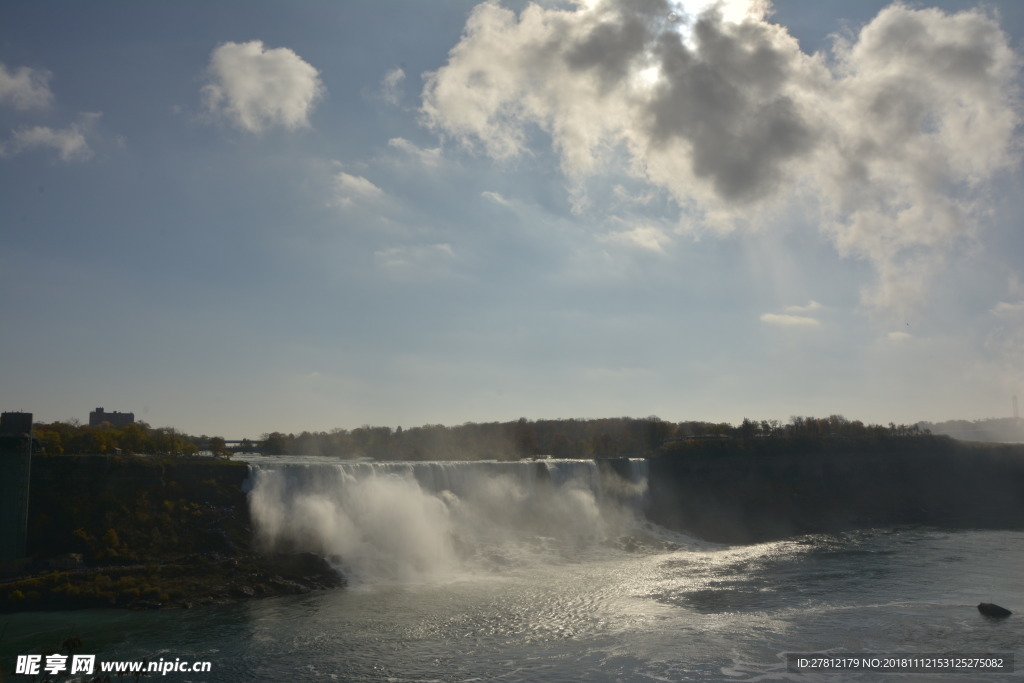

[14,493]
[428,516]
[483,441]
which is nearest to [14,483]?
→ [14,493]

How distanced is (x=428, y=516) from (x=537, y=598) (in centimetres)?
1171

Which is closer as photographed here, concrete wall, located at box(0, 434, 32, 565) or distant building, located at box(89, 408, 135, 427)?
concrete wall, located at box(0, 434, 32, 565)

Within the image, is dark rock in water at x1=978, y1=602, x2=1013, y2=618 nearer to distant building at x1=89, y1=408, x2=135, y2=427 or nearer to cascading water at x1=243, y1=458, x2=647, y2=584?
cascading water at x1=243, y1=458, x2=647, y2=584

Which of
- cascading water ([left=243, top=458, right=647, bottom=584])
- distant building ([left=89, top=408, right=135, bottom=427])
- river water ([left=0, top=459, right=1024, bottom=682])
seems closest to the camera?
river water ([left=0, top=459, right=1024, bottom=682])

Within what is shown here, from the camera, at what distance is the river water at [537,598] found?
825 inches

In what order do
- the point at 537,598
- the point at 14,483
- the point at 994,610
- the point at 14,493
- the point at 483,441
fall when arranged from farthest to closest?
the point at 483,441, the point at 14,483, the point at 14,493, the point at 537,598, the point at 994,610

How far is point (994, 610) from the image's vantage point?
25906 mm

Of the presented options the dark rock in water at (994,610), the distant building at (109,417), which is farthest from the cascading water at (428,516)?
the distant building at (109,417)

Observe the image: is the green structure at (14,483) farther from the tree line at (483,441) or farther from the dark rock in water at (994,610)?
the dark rock in water at (994,610)

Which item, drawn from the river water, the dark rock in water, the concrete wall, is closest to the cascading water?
the river water

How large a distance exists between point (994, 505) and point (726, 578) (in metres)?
44.2

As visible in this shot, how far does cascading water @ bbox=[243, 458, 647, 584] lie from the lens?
35.1 meters

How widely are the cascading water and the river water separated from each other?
0.12m

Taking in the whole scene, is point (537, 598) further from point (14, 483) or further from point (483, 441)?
point (483, 441)
